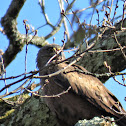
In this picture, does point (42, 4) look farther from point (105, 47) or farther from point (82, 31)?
point (82, 31)

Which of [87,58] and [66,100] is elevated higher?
[87,58]

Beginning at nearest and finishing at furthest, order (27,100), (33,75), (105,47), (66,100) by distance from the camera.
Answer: (33,75) < (66,100) < (27,100) < (105,47)

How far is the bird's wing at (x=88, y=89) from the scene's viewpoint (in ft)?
14.0

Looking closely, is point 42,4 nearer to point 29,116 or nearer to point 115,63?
point 115,63

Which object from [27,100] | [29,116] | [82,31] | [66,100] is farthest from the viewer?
[27,100]

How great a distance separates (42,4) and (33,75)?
4.55 m

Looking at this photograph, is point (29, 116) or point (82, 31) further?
point (29, 116)

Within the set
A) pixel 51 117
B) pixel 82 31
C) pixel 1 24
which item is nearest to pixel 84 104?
pixel 51 117

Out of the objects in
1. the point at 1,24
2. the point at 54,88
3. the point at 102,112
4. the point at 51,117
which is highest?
the point at 1,24

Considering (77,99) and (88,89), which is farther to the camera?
(88,89)

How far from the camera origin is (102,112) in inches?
169

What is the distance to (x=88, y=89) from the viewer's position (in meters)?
4.42

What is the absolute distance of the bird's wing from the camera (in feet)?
14.0

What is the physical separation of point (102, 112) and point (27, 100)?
152 cm
